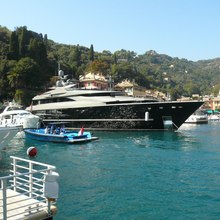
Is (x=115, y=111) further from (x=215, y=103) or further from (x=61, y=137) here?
(x=215, y=103)

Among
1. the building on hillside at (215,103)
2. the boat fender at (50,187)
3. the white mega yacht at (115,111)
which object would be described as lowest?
the boat fender at (50,187)

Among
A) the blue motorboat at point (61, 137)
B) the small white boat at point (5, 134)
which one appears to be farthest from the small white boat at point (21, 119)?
the small white boat at point (5, 134)

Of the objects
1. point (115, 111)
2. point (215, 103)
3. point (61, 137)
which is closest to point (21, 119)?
point (61, 137)

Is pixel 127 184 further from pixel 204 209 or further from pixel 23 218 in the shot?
pixel 23 218

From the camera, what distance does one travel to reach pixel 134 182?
16047 millimetres

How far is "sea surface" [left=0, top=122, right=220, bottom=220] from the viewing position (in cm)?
1194

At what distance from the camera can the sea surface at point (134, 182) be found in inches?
470


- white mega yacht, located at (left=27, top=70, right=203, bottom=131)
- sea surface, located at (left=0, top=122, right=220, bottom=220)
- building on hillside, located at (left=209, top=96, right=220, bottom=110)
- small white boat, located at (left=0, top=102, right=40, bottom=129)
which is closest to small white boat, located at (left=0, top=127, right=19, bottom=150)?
sea surface, located at (left=0, top=122, right=220, bottom=220)

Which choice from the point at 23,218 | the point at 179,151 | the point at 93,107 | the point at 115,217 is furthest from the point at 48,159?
the point at 93,107

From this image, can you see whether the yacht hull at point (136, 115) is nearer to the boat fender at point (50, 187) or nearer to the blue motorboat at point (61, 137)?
the blue motorboat at point (61, 137)

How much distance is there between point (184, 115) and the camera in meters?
44.1

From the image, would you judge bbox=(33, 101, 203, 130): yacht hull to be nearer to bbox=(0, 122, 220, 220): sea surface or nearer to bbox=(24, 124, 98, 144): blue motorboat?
bbox=(24, 124, 98, 144): blue motorboat

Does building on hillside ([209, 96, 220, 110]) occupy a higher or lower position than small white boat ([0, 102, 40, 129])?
higher

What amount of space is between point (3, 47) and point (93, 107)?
5237cm
